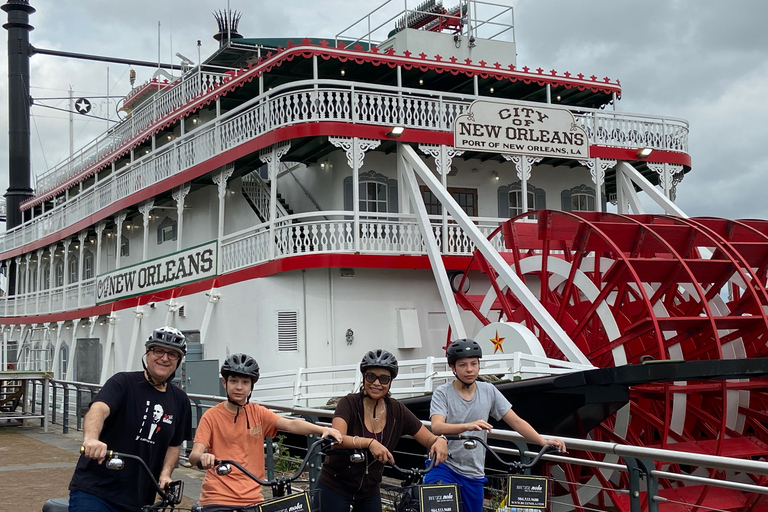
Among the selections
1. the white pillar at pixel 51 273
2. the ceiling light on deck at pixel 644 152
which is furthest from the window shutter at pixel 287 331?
the white pillar at pixel 51 273

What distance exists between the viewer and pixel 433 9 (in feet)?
64.8

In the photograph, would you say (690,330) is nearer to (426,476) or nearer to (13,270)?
(426,476)

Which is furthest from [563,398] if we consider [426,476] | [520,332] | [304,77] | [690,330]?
[304,77]

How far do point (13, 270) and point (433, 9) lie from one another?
1690 centimetres

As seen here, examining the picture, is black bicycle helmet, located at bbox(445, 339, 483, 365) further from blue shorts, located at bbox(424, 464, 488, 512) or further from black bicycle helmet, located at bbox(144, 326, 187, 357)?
black bicycle helmet, located at bbox(144, 326, 187, 357)

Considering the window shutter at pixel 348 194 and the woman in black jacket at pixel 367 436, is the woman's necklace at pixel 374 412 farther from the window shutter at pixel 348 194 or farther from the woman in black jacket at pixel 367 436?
the window shutter at pixel 348 194

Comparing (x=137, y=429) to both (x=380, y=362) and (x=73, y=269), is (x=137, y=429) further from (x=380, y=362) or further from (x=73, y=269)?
(x=73, y=269)

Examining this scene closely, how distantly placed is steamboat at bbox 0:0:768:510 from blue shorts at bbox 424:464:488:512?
4.39 m

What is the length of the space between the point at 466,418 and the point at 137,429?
65.3 inches

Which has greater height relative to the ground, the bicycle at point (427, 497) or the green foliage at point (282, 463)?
the bicycle at point (427, 497)

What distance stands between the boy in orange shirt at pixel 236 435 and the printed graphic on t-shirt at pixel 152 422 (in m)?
0.16

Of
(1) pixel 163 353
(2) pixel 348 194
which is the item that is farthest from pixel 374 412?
(2) pixel 348 194

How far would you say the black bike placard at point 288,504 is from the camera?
3607mm

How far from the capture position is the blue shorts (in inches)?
179
